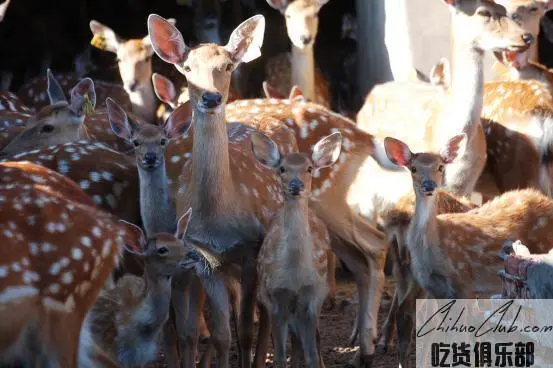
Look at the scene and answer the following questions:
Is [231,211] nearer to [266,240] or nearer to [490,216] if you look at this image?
[266,240]

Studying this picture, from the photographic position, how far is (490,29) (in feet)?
24.6

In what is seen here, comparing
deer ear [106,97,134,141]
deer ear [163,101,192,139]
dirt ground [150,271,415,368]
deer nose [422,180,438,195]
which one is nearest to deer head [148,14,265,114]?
deer ear [163,101,192,139]

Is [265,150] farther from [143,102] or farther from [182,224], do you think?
[143,102]

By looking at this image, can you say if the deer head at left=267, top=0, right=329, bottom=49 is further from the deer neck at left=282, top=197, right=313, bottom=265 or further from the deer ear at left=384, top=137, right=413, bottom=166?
the deer neck at left=282, top=197, right=313, bottom=265

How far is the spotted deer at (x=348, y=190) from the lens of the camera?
7.07m

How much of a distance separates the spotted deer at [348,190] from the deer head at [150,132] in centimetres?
84

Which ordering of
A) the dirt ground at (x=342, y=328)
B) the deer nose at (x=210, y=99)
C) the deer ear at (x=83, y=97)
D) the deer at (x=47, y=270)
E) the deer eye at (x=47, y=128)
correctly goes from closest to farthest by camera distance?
the deer at (x=47, y=270), the deer nose at (x=210, y=99), the dirt ground at (x=342, y=328), the deer eye at (x=47, y=128), the deer ear at (x=83, y=97)

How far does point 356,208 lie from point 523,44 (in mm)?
1355

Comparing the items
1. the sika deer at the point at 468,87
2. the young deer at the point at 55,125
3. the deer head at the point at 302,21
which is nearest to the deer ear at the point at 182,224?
the sika deer at the point at 468,87

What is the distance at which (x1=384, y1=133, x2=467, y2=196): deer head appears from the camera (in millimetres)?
6113

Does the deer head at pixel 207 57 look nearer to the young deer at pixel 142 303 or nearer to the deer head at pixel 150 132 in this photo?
the deer head at pixel 150 132

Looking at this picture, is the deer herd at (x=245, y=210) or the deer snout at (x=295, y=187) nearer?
the deer herd at (x=245, y=210)

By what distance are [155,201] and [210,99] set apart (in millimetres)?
578

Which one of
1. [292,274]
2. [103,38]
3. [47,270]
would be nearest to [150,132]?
[292,274]
